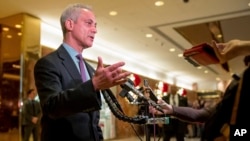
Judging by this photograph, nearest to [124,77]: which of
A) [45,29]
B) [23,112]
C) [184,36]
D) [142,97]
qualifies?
[142,97]

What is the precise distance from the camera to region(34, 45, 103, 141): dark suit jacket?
3.36 ft

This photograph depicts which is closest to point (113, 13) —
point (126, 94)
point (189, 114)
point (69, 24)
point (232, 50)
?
point (189, 114)

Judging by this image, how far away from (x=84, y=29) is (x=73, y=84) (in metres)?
0.29

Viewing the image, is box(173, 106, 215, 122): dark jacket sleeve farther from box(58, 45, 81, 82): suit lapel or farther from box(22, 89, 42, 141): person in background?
box(22, 89, 42, 141): person in background

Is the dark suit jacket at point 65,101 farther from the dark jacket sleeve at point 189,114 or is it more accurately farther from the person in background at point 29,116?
the person in background at point 29,116

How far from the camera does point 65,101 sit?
3.34 ft

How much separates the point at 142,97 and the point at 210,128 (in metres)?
0.49

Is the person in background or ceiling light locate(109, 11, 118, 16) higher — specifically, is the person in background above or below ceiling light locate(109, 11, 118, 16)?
below

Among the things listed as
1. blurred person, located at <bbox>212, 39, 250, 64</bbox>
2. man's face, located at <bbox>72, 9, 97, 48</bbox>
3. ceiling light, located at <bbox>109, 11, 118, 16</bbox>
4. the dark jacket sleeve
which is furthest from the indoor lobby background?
blurred person, located at <bbox>212, 39, 250, 64</bbox>

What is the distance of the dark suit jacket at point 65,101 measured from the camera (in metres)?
1.03

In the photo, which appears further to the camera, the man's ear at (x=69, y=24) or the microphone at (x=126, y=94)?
the man's ear at (x=69, y=24)

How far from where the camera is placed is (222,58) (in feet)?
2.85

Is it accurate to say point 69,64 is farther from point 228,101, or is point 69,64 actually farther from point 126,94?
point 228,101

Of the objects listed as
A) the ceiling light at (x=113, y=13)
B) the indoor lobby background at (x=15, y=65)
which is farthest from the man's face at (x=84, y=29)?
the ceiling light at (x=113, y=13)
